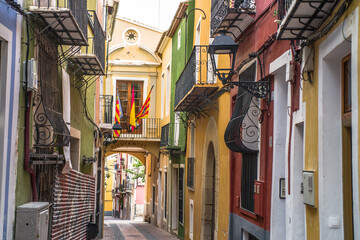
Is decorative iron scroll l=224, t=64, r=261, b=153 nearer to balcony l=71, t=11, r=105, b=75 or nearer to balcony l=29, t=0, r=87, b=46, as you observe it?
balcony l=29, t=0, r=87, b=46

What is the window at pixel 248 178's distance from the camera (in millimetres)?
9336

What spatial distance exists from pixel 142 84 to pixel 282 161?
825 inches

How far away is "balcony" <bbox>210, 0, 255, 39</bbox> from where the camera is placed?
9.52m

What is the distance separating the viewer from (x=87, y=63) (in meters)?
11.8

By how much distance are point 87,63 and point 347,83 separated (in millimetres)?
7256

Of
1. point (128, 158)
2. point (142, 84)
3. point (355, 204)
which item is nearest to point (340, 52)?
point (355, 204)

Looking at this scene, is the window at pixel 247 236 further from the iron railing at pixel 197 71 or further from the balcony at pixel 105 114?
the balcony at pixel 105 114

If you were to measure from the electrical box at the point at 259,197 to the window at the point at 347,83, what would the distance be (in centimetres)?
309

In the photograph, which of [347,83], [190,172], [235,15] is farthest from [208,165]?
[347,83]

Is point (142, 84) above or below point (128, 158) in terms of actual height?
above

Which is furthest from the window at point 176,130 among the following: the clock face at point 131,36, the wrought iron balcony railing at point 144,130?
the clock face at point 131,36

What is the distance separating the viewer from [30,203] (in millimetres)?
7738

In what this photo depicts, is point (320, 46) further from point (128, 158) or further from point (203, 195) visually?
point (128, 158)

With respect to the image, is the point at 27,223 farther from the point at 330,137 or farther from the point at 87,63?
the point at 87,63
